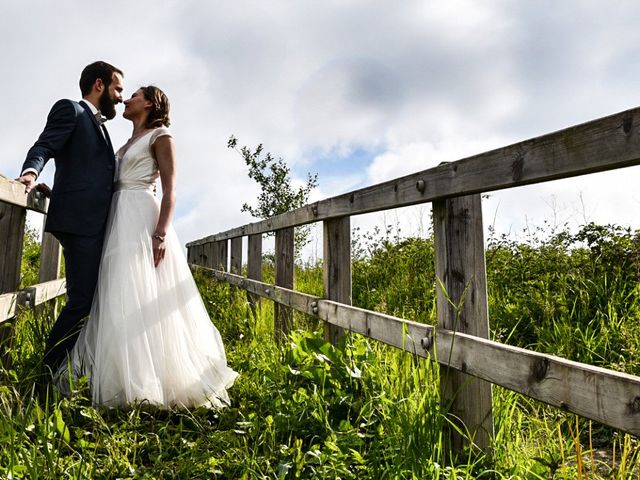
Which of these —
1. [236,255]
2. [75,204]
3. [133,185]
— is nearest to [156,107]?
[133,185]

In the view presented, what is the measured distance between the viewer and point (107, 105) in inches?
154

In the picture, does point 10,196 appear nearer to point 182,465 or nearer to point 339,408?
point 182,465

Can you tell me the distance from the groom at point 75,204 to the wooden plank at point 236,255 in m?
3.91

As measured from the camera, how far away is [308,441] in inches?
101

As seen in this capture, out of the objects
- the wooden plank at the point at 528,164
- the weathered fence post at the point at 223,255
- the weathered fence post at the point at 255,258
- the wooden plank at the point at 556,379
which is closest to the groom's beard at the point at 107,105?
the wooden plank at the point at 528,164

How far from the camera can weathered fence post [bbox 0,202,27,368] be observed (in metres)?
3.56

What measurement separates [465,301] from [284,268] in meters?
2.72

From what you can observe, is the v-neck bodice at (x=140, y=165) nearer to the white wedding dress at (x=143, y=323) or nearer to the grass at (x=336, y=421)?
the white wedding dress at (x=143, y=323)

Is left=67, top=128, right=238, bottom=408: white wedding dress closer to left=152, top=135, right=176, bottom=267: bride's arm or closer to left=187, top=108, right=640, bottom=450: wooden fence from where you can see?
left=152, top=135, right=176, bottom=267: bride's arm

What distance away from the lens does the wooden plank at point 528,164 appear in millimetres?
1520

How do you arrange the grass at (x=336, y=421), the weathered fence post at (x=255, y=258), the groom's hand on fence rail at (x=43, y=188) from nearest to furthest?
the grass at (x=336, y=421) < the groom's hand on fence rail at (x=43, y=188) < the weathered fence post at (x=255, y=258)

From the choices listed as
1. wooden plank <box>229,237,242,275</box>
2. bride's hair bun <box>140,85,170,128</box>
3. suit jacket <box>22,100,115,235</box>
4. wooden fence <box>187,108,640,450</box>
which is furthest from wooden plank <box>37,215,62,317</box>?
wooden fence <box>187,108,640,450</box>

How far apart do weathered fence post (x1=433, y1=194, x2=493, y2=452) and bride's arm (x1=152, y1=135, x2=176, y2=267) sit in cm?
188

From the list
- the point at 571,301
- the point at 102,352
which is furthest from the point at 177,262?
the point at 571,301
